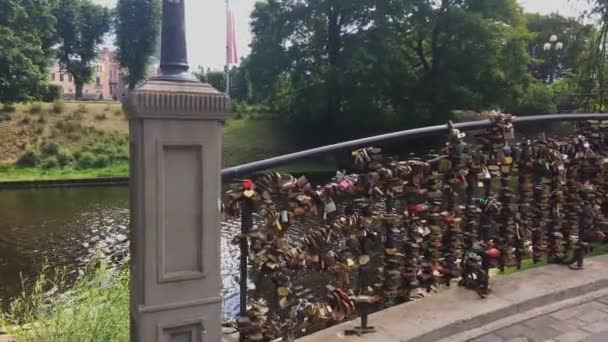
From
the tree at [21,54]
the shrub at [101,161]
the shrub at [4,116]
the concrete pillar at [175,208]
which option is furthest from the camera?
the shrub at [4,116]

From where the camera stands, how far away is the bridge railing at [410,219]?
1864 mm

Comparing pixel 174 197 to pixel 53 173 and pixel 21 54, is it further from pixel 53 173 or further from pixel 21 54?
pixel 21 54

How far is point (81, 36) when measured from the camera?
111ft

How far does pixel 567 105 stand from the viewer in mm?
7324

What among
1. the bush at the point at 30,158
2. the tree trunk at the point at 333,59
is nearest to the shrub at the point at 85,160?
the bush at the point at 30,158

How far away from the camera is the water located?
6.94m

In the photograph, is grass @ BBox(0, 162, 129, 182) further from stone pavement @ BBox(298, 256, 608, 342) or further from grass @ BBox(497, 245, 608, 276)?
stone pavement @ BBox(298, 256, 608, 342)

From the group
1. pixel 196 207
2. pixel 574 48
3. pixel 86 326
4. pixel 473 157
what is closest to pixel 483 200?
pixel 473 157

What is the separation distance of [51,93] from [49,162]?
757cm

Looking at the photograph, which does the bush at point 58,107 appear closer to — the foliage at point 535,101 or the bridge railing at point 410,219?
the foliage at point 535,101

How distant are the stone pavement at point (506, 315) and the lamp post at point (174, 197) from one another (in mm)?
742

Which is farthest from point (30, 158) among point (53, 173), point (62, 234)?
point (62, 234)

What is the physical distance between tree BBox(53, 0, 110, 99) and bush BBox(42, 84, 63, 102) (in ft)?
23.1

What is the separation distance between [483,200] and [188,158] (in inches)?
66.5
